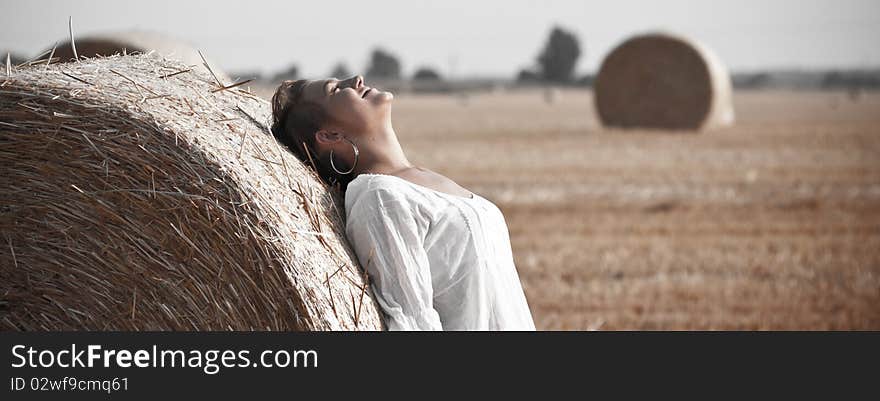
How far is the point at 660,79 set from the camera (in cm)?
1961

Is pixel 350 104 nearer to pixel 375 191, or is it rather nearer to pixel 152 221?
pixel 375 191

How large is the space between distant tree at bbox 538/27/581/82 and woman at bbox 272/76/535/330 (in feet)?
237

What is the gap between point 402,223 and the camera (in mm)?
3156

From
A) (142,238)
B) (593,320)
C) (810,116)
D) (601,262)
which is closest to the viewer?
(142,238)

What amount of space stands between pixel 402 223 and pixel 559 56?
249 feet

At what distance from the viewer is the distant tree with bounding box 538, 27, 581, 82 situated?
251 feet

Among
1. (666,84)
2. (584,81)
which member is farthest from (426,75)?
(666,84)

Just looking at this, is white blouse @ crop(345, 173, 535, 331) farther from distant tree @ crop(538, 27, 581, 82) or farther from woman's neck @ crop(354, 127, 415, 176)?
distant tree @ crop(538, 27, 581, 82)

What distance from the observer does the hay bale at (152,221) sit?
3.07 m

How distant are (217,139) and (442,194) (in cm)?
65

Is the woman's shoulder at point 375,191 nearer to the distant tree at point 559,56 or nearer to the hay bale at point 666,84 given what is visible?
the hay bale at point 666,84

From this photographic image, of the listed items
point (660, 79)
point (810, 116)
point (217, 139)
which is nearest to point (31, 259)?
point (217, 139)

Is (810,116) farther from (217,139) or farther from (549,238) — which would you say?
(217,139)

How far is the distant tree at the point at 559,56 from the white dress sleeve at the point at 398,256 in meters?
72.6
